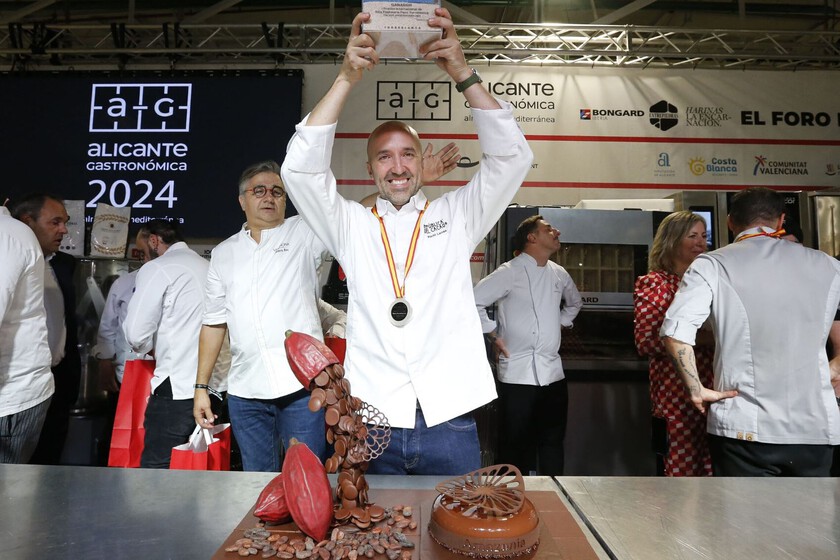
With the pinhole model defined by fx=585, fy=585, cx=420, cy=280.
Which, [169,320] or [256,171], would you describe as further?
[169,320]

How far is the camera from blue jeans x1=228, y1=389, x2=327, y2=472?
6.33ft

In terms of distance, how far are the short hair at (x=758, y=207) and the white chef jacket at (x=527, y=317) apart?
125 cm

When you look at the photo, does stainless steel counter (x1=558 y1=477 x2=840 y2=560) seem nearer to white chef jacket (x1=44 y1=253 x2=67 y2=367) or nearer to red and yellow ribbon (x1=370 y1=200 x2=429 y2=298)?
red and yellow ribbon (x1=370 y1=200 x2=429 y2=298)

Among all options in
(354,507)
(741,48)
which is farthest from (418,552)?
(741,48)

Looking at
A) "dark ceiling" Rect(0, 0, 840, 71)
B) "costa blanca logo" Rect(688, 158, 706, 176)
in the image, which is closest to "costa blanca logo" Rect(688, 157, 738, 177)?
"costa blanca logo" Rect(688, 158, 706, 176)

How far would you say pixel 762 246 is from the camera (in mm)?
1888

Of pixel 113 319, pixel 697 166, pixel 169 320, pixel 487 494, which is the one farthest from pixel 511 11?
pixel 487 494

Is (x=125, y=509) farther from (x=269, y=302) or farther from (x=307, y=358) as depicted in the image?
(x=269, y=302)

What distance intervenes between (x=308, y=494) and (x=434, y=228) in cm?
75

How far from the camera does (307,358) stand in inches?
31.6

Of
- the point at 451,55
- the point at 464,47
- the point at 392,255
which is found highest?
the point at 464,47

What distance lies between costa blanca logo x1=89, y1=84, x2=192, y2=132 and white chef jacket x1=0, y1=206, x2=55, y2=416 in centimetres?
325

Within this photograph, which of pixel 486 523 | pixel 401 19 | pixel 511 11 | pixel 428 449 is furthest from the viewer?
pixel 511 11

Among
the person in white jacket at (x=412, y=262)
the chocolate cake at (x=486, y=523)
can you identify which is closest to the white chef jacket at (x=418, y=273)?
the person in white jacket at (x=412, y=262)
